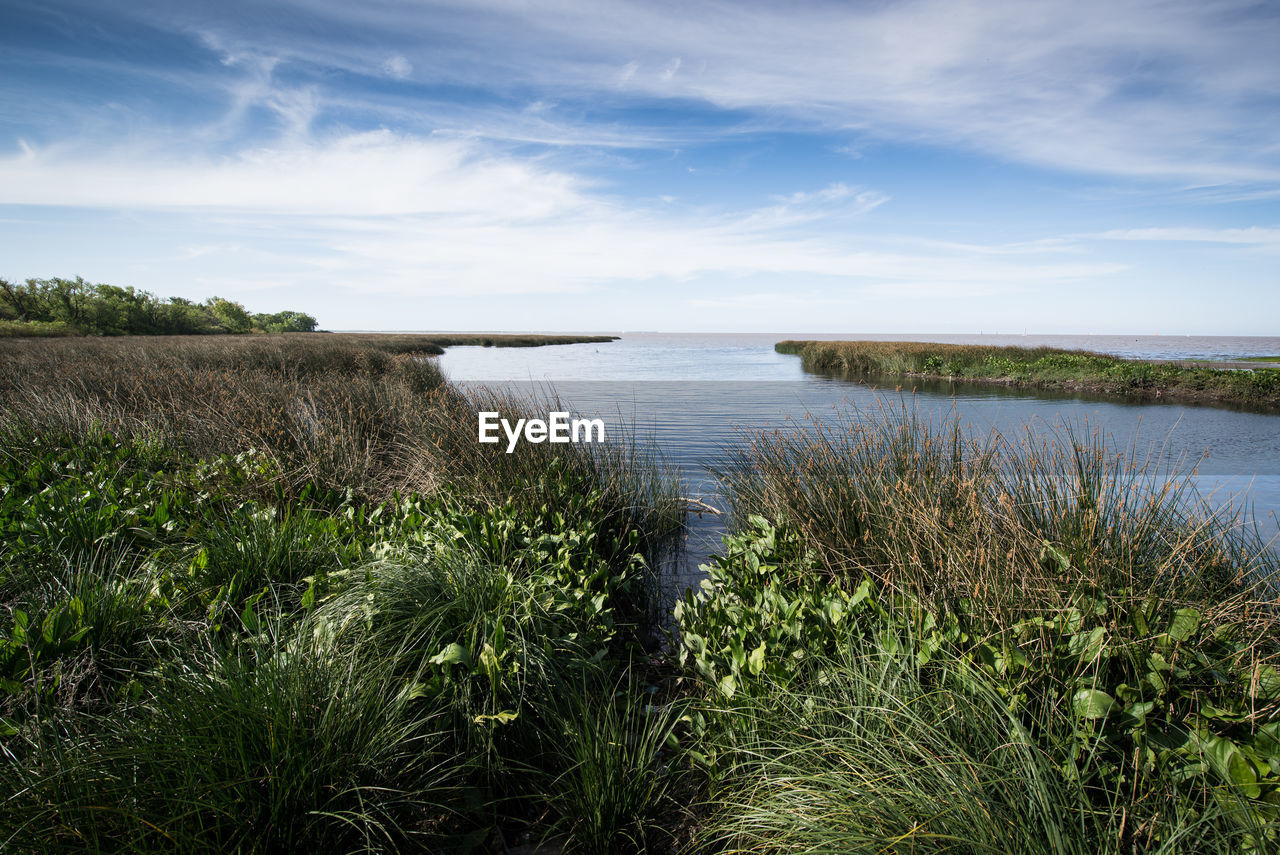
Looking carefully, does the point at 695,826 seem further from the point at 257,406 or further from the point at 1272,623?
the point at 257,406

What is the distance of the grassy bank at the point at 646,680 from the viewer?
1820mm

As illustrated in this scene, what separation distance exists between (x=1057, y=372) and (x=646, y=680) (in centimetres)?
2576

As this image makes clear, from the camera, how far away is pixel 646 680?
11.9ft

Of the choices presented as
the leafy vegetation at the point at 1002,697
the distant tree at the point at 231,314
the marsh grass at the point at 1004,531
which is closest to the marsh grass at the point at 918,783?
the leafy vegetation at the point at 1002,697

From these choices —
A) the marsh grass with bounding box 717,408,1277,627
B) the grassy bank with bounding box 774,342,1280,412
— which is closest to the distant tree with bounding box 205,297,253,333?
the grassy bank with bounding box 774,342,1280,412

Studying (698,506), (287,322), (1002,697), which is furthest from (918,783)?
(287,322)

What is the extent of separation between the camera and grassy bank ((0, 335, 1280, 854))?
1820 millimetres

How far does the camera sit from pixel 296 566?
12.1 ft

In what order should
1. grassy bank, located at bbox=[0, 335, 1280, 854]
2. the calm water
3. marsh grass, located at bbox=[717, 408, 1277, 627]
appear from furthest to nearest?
the calm water → marsh grass, located at bbox=[717, 408, 1277, 627] → grassy bank, located at bbox=[0, 335, 1280, 854]

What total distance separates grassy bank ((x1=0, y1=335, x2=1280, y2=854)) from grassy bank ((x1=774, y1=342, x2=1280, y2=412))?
754 inches

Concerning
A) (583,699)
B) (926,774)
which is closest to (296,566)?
(583,699)

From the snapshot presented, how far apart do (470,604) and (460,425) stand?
320 centimetres

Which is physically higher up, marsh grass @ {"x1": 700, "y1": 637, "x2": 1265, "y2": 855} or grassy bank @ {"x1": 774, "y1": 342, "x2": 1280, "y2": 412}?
grassy bank @ {"x1": 774, "y1": 342, "x2": 1280, "y2": 412}

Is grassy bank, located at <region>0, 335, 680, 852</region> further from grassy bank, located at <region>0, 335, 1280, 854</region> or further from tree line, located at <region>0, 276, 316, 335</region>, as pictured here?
tree line, located at <region>0, 276, 316, 335</region>
